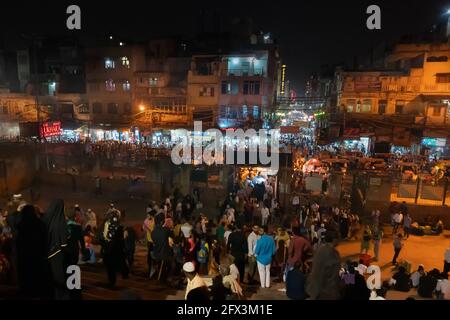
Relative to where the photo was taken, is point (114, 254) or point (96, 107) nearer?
point (114, 254)

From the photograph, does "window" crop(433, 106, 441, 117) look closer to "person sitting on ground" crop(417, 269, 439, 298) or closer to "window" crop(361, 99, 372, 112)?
"window" crop(361, 99, 372, 112)

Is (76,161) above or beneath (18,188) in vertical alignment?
above

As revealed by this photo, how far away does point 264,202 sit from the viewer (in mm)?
17125

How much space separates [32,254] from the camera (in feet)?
17.8

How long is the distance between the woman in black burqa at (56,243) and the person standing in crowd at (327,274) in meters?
4.11

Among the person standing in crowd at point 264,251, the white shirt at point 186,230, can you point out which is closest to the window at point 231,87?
the white shirt at point 186,230

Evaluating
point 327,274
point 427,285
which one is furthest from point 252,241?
point 427,285

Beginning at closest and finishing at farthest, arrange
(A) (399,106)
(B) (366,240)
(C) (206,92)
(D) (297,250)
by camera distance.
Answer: (D) (297,250) < (B) (366,240) < (A) (399,106) < (C) (206,92)

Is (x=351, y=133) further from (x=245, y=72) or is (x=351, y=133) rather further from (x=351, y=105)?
(x=245, y=72)

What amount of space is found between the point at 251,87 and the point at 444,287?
28.8m

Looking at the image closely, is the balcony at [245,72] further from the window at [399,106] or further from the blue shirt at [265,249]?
the blue shirt at [265,249]
